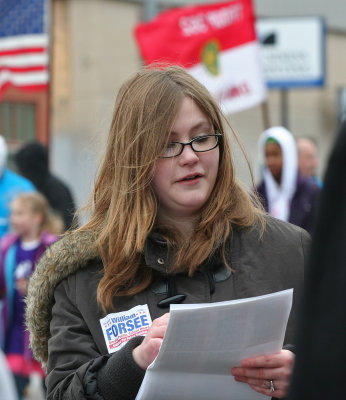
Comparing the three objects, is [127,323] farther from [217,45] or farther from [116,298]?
[217,45]

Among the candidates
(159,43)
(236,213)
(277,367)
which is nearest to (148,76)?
(236,213)

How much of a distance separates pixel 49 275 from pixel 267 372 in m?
0.62

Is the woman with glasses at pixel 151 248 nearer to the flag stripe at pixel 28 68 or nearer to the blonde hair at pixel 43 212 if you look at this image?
the blonde hair at pixel 43 212

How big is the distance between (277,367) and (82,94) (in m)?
11.6

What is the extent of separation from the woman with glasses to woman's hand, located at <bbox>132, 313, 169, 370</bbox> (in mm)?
39

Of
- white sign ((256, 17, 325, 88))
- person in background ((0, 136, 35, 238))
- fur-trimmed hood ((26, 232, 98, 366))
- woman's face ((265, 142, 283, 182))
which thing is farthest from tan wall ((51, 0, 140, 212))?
fur-trimmed hood ((26, 232, 98, 366))

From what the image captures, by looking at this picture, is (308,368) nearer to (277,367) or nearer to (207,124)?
(277,367)

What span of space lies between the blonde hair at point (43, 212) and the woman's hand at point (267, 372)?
3.90 metres

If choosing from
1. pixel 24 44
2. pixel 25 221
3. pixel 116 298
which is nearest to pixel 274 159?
pixel 25 221

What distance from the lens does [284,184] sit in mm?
6211

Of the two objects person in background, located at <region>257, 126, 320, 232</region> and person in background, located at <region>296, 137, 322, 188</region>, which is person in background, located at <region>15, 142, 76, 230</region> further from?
person in background, located at <region>296, 137, 322, 188</region>

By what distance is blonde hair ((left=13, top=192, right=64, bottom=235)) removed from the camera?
5.95 meters

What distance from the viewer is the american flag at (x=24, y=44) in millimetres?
8148

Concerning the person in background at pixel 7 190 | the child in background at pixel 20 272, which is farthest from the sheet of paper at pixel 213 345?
the person in background at pixel 7 190
